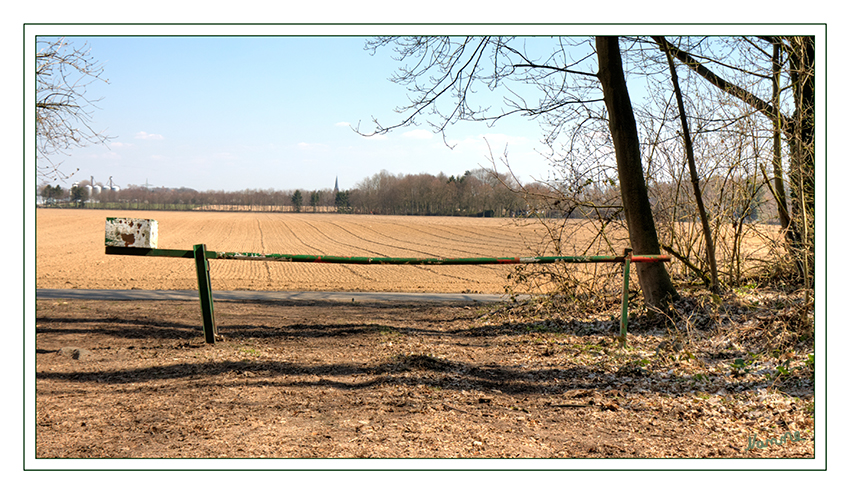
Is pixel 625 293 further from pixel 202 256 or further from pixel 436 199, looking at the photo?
pixel 436 199

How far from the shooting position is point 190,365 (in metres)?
4.88

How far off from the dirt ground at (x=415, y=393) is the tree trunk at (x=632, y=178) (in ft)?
1.44

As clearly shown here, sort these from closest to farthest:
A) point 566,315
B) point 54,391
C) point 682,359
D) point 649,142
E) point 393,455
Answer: point 393,455
point 54,391
point 682,359
point 566,315
point 649,142

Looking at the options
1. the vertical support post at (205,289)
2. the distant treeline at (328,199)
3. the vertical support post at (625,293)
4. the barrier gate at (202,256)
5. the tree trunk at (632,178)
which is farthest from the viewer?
the distant treeline at (328,199)

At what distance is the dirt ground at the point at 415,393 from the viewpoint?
338 cm

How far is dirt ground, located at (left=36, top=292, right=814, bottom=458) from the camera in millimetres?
3385

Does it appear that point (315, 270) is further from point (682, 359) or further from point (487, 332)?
point (682, 359)

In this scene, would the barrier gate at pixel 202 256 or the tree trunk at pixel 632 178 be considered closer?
the barrier gate at pixel 202 256

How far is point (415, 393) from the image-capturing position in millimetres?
4371

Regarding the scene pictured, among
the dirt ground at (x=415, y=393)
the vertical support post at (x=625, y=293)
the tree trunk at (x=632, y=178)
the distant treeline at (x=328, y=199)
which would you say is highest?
the distant treeline at (x=328, y=199)

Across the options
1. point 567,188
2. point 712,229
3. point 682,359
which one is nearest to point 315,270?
point 567,188

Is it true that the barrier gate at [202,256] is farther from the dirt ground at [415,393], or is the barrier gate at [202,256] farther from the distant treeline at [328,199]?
the distant treeline at [328,199]

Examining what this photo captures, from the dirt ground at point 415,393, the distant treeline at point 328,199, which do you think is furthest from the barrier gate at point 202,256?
the distant treeline at point 328,199
